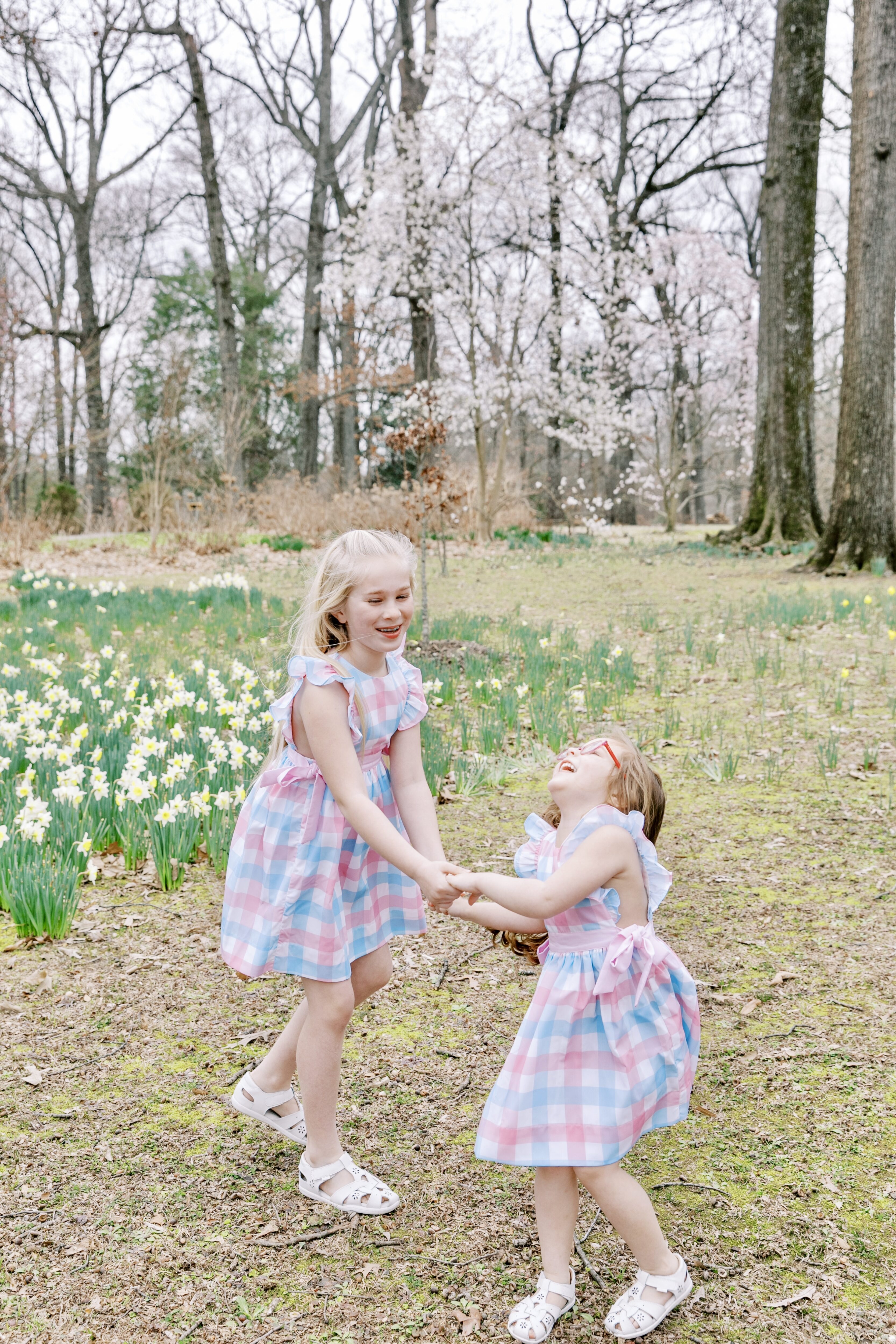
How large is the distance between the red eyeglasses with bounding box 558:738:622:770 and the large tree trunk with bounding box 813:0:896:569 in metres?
8.15

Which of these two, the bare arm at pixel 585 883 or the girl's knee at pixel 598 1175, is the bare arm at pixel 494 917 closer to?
the bare arm at pixel 585 883

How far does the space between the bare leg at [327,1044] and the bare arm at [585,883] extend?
0.45 m

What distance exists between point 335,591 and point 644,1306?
1.39 m

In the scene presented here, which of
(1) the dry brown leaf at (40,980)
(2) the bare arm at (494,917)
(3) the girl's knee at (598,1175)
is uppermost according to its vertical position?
(2) the bare arm at (494,917)

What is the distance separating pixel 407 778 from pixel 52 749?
2392 mm

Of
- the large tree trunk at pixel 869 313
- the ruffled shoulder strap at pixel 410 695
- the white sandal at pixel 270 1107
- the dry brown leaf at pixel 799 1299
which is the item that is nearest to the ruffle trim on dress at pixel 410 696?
the ruffled shoulder strap at pixel 410 695

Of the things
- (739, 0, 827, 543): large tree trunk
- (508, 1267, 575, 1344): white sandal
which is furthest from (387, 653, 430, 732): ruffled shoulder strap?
(739, 0, 827, 543): large tree trunk

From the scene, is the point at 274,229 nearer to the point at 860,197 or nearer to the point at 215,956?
the point at 860,197

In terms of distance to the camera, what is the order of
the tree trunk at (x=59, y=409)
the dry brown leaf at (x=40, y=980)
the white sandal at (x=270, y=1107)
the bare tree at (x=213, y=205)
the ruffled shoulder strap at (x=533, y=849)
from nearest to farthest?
1. the ruffled shoulder strap at (x=533, y=849)
2. the white sandal at (x=270, y=1107)
3. the dry brown leaf at (x=40, y=980)
4. the tree trunk at (x=59, y=409)
5. the bare tree at (x=213, y=205)

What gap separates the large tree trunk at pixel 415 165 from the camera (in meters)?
16.7

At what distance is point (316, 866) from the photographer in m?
1.97

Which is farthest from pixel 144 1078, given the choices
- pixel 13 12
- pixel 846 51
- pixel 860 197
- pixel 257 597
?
pixel 846 51

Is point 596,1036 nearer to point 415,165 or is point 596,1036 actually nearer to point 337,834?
point 337,834

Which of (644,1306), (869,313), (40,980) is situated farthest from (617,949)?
(869,313)
